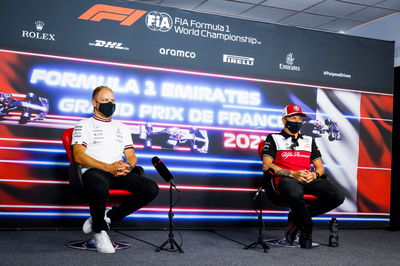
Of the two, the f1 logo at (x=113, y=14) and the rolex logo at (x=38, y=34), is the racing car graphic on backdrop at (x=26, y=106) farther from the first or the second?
the f1 logo at (x=113, y=14)

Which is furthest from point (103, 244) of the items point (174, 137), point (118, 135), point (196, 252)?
point (174, 137)

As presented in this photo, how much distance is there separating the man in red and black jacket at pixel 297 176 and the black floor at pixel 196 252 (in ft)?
0.97

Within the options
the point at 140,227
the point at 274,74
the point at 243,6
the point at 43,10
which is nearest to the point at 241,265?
the point at 140,227

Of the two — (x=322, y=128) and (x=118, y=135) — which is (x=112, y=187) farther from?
(x=322, y=128)

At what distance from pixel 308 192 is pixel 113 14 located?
259 cm

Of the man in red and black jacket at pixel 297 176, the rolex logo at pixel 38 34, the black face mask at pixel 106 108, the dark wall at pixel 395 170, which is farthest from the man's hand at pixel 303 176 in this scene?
the rolex logo at pixel 38 34

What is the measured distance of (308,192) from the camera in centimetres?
432

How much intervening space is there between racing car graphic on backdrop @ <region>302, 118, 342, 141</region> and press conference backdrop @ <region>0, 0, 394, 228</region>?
1cm

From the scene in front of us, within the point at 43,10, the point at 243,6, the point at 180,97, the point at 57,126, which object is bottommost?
the point at 57,126

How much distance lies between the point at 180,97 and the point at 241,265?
2167 millimetres

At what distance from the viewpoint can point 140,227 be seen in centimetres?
487

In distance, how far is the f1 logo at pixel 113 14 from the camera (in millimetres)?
4770

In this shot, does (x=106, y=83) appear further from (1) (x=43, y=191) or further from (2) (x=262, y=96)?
(2) (x=262, y=96)

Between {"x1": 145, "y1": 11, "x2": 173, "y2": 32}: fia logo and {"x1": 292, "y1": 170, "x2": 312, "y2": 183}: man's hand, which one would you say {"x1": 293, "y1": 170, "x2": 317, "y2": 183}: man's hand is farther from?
{"x1": 145, "y1": 11, "x2": 173, "y2": 32}: fia logo
